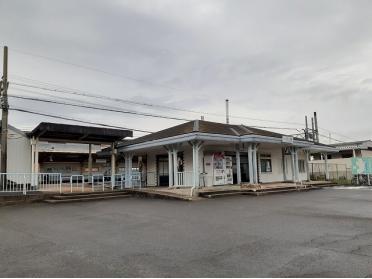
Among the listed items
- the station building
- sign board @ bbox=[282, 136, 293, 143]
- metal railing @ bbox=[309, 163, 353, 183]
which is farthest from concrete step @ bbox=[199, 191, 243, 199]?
metal railing @ bbox=[309, 163, 353, 183]

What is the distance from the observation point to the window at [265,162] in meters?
23.9

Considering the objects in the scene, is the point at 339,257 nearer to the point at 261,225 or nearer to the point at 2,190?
the point at 261,225

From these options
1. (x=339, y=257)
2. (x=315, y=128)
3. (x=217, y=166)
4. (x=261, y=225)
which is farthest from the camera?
(x=315, y=128)

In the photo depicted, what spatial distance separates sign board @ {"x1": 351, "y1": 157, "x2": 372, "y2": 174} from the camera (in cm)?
2420

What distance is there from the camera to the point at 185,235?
24.4 feet

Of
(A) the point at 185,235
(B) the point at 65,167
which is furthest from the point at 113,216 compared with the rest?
(B) the point at 65,167

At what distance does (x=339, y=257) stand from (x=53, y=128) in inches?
587

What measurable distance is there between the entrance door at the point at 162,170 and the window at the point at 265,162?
660 cm

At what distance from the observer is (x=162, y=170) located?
77.0ft

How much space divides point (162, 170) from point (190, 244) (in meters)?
17.0

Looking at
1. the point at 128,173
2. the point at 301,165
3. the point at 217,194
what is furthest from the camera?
the point at 301,165

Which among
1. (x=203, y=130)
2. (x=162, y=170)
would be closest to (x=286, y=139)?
(x=203, y=130)

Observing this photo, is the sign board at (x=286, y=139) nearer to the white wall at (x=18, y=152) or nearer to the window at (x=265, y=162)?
the window at (x=265, y=162)

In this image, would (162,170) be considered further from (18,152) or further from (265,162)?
(18,152)
